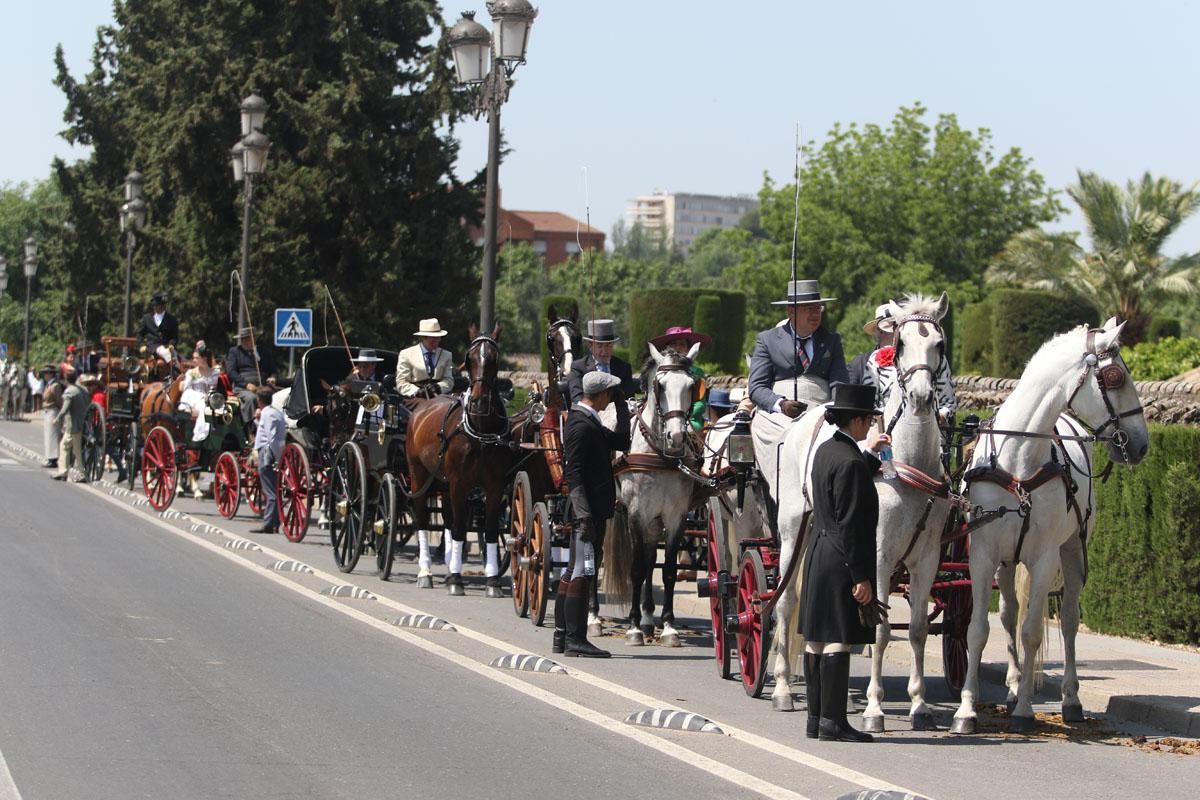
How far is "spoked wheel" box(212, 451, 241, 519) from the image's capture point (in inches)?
889

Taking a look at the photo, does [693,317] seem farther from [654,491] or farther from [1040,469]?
[1040,469]

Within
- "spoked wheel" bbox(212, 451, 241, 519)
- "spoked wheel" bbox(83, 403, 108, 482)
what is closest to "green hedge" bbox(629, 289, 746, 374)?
"spoked wheel" bbox(83, 403, 108, 482)

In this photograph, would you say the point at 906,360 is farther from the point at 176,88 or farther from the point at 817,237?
the point at 817,237

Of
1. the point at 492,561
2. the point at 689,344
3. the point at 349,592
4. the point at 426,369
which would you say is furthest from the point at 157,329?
the point at 689,344

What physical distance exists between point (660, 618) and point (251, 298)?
30.3 metres

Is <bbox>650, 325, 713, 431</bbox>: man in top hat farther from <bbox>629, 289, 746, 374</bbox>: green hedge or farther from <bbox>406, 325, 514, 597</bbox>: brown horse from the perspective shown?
<bbox>629, 289, 746, 374</bbox>: green hedge

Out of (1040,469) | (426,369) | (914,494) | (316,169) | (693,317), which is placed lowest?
(914,494)

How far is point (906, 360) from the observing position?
963 centimetres

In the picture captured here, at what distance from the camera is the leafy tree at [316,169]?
44719mm

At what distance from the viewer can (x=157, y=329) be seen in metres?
27.2

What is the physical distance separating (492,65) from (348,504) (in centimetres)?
512

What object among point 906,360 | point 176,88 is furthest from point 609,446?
point 176,88

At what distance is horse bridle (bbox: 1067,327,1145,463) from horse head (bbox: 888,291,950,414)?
41.0 inches

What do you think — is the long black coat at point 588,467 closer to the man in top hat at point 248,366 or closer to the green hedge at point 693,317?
the man in top hat at point 248,366
